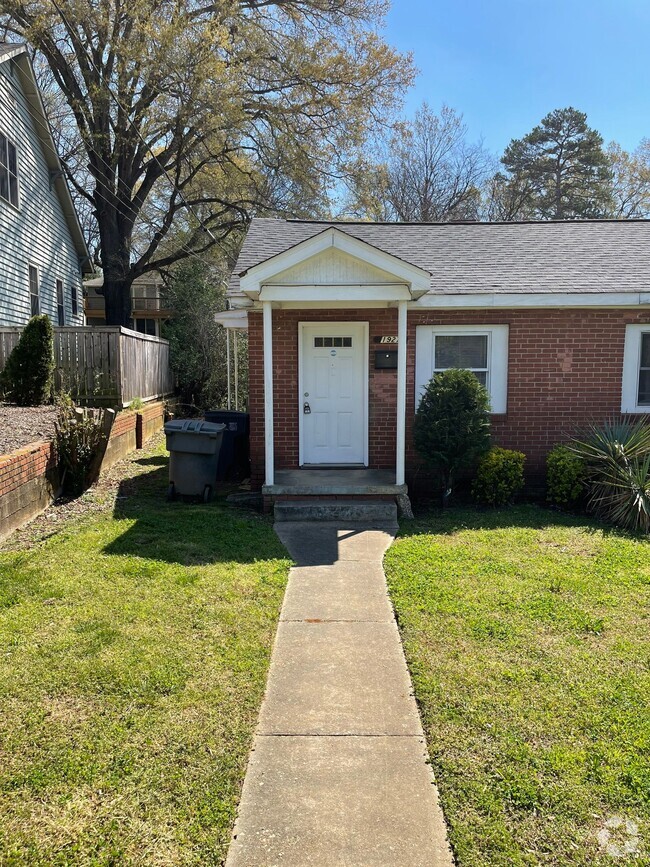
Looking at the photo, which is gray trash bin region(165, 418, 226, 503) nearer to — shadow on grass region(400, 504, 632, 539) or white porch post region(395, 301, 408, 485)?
white porch post region(395, 301, 408, 485)

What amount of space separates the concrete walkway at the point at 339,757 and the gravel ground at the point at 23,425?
179 inches

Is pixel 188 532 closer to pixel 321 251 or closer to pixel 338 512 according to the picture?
pixel 338 512

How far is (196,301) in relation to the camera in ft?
69.8

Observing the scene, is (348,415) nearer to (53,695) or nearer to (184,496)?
(184,496)

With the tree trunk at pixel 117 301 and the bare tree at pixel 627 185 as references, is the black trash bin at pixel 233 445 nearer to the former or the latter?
the tree trunk at pixel 117 301

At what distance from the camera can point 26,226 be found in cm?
1636

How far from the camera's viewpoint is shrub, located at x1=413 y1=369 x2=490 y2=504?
27.6 ft

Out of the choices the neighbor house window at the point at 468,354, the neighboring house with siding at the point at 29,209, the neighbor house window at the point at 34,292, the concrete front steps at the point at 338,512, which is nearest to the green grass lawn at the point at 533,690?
the concrete front steps at the point at 338,512

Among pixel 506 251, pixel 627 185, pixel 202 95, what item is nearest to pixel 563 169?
pixel 627 185

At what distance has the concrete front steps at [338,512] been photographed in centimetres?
832

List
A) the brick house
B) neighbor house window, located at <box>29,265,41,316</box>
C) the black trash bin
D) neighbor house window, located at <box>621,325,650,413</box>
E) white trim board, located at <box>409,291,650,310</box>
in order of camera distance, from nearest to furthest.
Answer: white trim board, located at <box>409,291,650,310</box> → the brick house → neighbor house window, located at <box>621,325,650,413</box> → the black trash bin → neighbor house window, located at <box>29,265,41,316</box>

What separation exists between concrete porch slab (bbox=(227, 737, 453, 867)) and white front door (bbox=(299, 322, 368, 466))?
6763 millimetres

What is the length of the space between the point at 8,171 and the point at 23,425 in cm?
954

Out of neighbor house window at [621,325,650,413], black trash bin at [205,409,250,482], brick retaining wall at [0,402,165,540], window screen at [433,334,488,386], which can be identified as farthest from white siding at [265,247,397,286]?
neighbor house window at [621,325,650,413]
